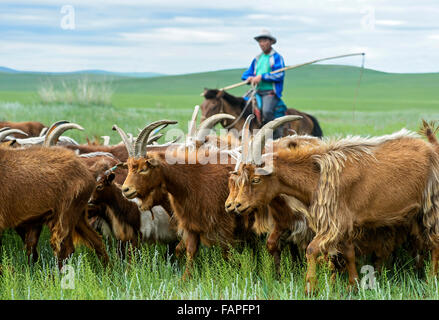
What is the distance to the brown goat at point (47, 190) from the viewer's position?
6270 mm

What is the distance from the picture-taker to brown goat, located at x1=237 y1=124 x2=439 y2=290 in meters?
5.52

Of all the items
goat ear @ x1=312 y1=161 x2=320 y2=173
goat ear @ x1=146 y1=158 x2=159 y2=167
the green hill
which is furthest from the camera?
the green hill

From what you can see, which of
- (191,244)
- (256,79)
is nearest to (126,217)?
(191,244)

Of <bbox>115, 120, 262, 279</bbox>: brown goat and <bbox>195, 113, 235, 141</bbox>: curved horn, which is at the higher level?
<bbox>195, 113, 235, 141</bbox>: curved horn

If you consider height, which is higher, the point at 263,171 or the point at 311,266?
the point at 263,171

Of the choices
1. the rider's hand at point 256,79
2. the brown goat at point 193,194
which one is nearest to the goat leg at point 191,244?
the brown goat at point 193,194

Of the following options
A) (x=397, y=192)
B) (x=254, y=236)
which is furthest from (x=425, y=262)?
(x=254, y=236)

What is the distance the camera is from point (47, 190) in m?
6.35

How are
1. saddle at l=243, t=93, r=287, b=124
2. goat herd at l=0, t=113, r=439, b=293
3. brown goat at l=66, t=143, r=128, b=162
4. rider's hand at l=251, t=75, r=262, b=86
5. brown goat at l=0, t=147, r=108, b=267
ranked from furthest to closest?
1. saddle at l=243, t=93, r=287, b=124
2. rider's hand at l=251, t=75, r=262, b=86
3. brown goat at l=66, t=143, r=128, b=162
4. brown goat at l=0, t=147, r=108, b=267
5. goat herd at l=0, t=113, r=439, b=293

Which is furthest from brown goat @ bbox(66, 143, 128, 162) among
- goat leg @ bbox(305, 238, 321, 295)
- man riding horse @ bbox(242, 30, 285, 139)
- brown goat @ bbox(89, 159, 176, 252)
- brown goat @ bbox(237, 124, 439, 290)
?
man riding horse @ bbox(242, 30, 285, 139)

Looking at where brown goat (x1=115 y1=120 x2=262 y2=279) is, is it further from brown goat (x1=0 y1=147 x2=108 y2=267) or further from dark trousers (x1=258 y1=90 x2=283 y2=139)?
dark trousers (x1=258 y1=90 x2=283 y2=139)

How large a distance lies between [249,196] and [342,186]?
0.85 metres

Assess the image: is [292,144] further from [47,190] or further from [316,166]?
Result: [47,190]

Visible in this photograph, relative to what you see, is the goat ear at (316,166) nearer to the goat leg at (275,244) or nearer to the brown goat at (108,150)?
the goat leg at (275,244)
